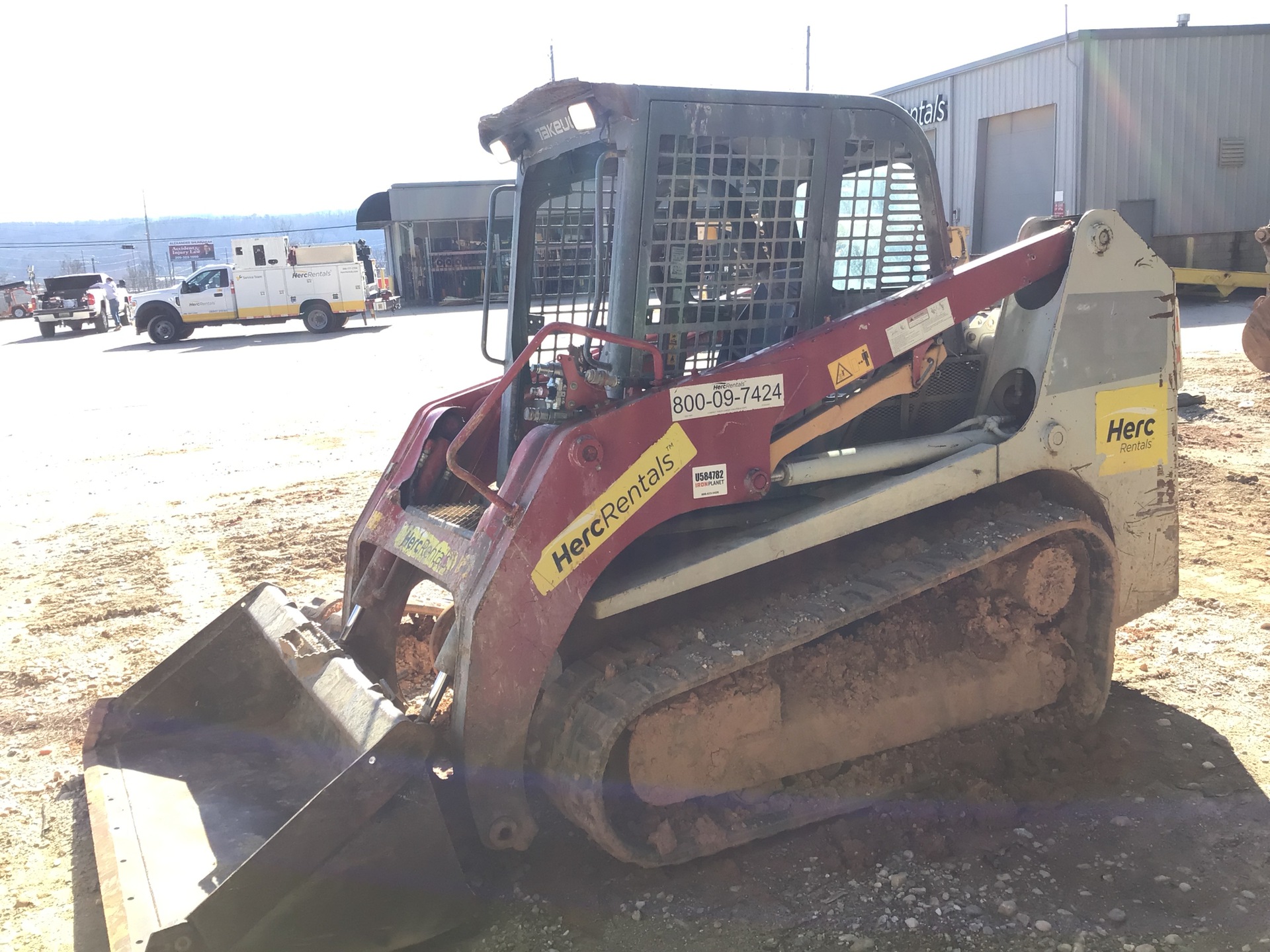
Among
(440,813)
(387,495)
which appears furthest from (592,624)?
(387,495)

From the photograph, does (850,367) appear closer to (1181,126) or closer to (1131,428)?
(1131,428)

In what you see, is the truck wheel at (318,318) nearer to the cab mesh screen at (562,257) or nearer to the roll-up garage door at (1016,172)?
the roll-up garage door at (1016,172)

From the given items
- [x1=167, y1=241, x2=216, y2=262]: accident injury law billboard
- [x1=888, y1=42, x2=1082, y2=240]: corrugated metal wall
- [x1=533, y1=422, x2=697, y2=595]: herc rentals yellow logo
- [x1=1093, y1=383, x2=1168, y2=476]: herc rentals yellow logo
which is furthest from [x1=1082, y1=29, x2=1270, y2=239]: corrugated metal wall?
[x1=167, y1=241, x2=216, y2=262]: accident injury law billboard

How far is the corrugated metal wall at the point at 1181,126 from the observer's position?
70.0 ft

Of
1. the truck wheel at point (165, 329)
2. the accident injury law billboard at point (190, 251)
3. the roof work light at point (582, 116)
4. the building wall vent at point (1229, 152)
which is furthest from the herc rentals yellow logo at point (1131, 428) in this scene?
the accident injury law billboard at point (190, 251)

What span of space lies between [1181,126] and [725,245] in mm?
22402

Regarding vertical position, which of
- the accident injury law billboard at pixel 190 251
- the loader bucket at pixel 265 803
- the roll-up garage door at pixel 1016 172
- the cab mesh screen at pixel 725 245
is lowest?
the loader bucket at pixel 265 803

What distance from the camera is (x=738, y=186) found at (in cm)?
364

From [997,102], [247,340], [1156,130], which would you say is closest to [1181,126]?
[1156,130]

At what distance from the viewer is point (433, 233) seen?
37.9 m

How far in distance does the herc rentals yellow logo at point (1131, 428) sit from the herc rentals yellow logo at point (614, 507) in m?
1.74

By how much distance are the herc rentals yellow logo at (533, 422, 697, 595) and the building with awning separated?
34.5 meters

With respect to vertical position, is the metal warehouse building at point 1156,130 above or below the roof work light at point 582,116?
above

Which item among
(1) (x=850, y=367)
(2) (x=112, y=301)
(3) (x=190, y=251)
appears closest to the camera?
(1) (x=850, y=367)
